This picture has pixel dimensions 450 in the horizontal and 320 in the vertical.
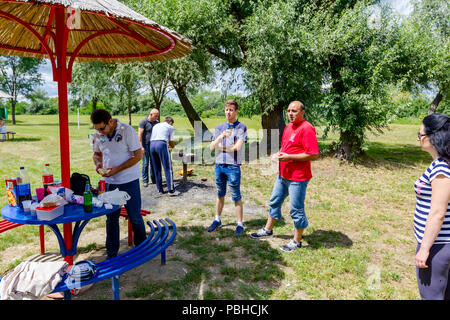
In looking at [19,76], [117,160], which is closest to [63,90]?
[117,160]

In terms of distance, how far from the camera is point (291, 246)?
14.4ft

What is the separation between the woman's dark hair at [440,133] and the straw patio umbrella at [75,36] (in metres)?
2.53

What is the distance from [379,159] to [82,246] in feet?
36.9

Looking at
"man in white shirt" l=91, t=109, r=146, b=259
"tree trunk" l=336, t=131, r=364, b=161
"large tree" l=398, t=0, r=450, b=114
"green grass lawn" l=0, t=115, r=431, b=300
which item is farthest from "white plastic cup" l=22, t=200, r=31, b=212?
"large tree" l=398, t=0, r=450, b=114

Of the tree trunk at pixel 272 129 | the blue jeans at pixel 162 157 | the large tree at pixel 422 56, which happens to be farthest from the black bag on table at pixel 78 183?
the large tree at pixel 422 56

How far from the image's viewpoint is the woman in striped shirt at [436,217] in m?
2.07

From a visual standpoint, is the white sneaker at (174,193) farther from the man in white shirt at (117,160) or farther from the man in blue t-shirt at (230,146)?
the man in white shirt at (117,160)

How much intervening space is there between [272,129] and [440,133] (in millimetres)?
10833

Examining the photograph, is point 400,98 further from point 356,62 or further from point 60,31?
point 60,31

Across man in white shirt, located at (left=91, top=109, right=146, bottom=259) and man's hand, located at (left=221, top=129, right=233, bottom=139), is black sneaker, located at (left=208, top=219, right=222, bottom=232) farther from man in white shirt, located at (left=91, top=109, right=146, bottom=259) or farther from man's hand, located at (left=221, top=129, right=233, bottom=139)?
man in white shirt, located at (left=91, top=109, right=146, bottom=259)
